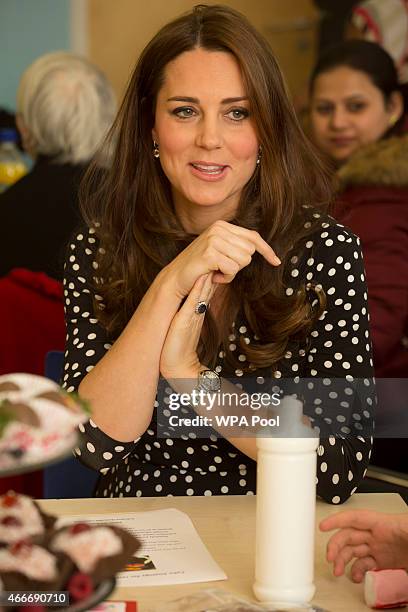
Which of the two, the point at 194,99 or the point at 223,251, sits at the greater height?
the point at 194,99

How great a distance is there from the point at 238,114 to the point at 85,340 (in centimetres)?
43

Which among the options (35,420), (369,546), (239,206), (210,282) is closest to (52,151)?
(239,206)

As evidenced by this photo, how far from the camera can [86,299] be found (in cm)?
158

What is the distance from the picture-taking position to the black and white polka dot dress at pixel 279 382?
140cm

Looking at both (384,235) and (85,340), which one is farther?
(384,235)

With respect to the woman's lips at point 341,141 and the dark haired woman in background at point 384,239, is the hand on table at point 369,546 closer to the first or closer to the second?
the dark haired woman in background at point 384,239

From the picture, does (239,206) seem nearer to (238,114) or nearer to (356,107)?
(238,114)

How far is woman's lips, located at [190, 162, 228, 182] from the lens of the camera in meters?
1.49

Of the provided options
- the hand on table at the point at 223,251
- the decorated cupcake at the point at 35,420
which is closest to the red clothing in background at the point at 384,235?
the hand on table at the point at 223,251

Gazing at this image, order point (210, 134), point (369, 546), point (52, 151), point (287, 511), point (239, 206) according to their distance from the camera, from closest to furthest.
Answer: point (287, 511)
point (369, 546)
point (210, 134)
point (239, 206)
point (52, 151)

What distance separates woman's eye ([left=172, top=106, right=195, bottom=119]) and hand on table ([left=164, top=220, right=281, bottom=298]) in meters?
0.25

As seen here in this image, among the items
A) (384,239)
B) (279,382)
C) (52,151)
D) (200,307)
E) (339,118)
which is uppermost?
(339,118)

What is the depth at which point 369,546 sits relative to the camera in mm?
1028

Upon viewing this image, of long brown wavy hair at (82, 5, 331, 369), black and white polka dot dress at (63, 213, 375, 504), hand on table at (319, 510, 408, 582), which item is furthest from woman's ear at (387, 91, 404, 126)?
hand on table at (319, 510, 408, 582)
